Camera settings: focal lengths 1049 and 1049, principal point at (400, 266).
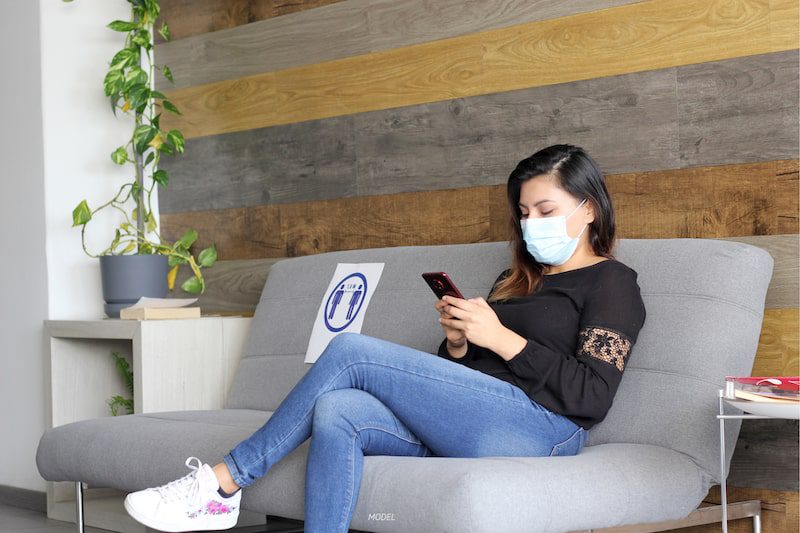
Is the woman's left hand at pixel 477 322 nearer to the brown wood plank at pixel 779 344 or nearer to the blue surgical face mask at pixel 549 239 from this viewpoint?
the blue surgical face mask at pixel 549 239

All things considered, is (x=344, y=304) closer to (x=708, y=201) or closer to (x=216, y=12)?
(x=708, y=201)

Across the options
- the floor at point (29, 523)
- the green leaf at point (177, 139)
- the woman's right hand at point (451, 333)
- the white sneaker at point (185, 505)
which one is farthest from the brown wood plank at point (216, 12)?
the white sneaker at point (185, 505)

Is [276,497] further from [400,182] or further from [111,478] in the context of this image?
[400,182]

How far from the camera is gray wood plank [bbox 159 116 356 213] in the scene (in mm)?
3563

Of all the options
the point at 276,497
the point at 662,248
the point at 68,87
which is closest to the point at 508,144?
the point at 662,248

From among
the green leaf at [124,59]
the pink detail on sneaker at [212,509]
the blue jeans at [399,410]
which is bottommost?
the pink detail on sneaker at [212,509]

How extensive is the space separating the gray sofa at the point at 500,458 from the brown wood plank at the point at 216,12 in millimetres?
990

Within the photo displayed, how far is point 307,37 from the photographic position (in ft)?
11.9

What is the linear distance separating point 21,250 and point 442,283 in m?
2.35

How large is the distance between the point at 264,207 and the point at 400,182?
2.13 feet

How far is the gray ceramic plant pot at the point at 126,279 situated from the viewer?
3764 millimetres

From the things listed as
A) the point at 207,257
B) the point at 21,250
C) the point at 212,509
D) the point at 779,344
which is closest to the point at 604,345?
the point at 779,344

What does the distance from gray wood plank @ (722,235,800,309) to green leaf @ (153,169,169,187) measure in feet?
7.38

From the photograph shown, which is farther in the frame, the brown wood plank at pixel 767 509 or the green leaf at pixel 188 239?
the green leaf at pixel 188 239
